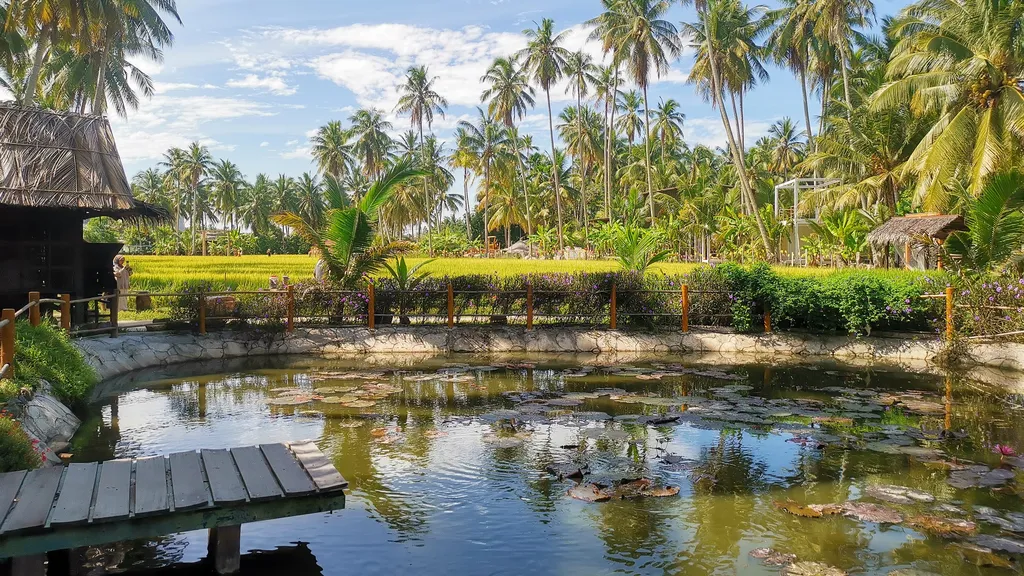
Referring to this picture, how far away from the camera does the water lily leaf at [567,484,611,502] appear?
595cm

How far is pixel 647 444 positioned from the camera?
7.70m

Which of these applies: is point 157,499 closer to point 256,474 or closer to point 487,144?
point 256,474

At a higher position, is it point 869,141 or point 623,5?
point 623,5

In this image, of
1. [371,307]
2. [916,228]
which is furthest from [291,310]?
[916,228]

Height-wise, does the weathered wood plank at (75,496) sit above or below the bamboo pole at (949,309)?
below

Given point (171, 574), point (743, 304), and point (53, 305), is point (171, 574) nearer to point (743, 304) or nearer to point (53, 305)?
point (53, 305)

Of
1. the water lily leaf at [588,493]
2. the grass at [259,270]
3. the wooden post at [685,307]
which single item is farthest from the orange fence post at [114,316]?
the wooden post at [685,307]

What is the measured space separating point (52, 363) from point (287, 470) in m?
6.25

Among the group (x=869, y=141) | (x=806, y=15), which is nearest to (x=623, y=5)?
(x=806, y=15)

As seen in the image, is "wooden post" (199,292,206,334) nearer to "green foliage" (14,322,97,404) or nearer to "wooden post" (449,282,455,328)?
"green foliage" (14,322,97,404)

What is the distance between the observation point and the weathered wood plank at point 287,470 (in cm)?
457

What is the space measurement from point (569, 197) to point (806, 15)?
98.9ft

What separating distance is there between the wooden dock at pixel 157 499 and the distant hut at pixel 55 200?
386 inches

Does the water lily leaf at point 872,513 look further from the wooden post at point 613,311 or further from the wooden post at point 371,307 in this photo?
the wooden post at point 371,307
